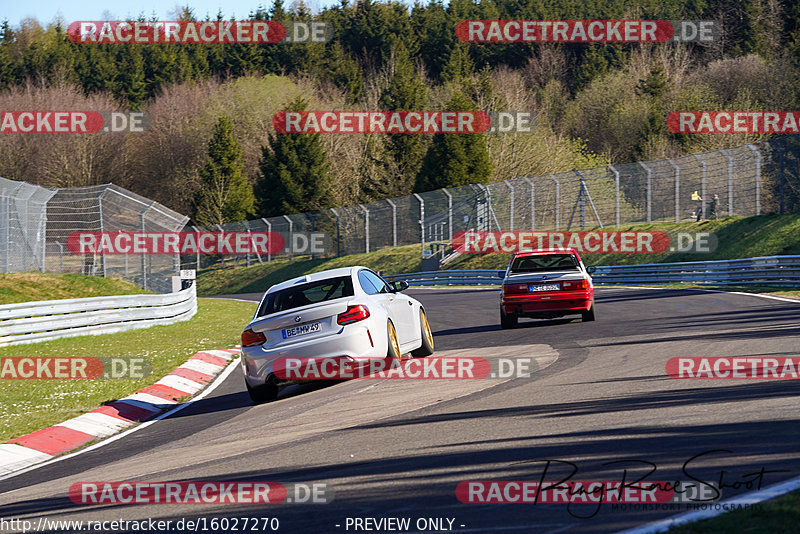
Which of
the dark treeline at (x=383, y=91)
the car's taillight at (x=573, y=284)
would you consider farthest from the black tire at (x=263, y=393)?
the dark treeline at (x=383, y=91)

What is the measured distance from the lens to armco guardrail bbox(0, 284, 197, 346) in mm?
18562

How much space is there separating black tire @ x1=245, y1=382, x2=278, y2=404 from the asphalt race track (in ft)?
0.45

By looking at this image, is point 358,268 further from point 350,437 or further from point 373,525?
point 373,525

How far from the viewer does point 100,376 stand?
48.9 ft

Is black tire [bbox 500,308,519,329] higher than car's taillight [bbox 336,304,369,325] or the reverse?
the reverse

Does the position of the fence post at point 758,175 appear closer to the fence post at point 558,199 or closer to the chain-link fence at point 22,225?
the fence post at point 558,199

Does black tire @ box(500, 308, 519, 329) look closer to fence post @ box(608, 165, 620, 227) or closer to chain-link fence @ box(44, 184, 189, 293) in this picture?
chain-link fence @ box(44, 184, 189, 293)

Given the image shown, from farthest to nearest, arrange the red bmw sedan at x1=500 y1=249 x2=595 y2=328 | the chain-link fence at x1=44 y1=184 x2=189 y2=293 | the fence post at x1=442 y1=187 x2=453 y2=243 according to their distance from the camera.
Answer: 1. the fence post at x1=442 y1=187 x2=453 y2=243
2. the chain-link fence at x1=44 y1=184 x2=189 y2=293
3. the red bmw sedan at x1=500 y1=249 x2=595 y2=328

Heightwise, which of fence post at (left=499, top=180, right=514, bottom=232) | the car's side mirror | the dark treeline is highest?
the dark treeline

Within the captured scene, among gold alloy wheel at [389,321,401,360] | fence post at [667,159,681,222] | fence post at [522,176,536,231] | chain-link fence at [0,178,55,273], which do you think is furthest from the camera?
fence post at [522,176,536,231]

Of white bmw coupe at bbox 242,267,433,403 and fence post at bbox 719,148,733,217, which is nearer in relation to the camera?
white bmw coupe at bbox 242,267,433,403

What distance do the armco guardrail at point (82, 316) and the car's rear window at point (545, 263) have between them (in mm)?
9468

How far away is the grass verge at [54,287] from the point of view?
24.7 metres

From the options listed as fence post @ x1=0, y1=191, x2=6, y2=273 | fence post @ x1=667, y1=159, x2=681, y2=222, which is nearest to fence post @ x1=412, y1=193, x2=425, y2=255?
fence post @ x1=667, y1=159, x2=681, y2=222
